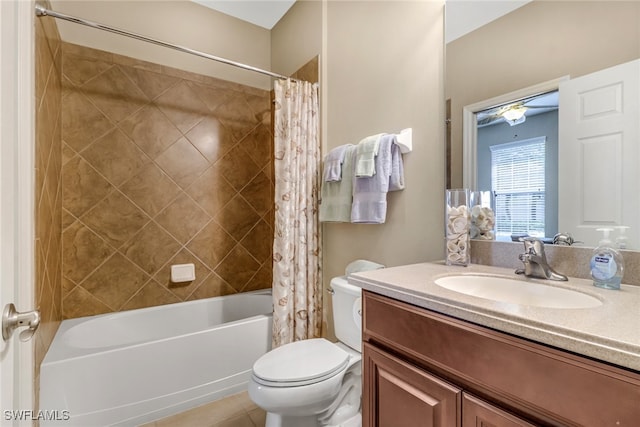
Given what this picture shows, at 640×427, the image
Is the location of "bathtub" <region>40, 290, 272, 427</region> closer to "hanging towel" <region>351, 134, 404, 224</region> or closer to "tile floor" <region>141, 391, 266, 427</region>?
"tile floor" <region>141, 391, 266, 427</region>

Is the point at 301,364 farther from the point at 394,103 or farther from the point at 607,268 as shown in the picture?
the point at 394,103

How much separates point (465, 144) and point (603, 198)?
52 centimetres

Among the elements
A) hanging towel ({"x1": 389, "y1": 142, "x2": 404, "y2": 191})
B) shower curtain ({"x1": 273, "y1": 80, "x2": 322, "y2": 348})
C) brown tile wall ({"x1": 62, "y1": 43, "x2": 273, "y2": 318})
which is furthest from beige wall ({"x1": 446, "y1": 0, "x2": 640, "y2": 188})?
brown tile wall ({"x1": 62, "y1": 43, "x2": 273, "y2": 318})

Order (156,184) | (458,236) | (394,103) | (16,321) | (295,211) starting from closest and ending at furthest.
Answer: (16,321) → (458,236) → (394,103) → (295,211) → (156,184)

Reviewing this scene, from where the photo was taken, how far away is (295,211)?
196cm

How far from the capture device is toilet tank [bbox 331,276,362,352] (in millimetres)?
1406

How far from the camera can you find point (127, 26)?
2080 millimetres

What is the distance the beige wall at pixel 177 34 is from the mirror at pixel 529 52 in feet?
6.10

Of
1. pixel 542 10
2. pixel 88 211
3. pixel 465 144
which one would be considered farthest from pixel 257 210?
pixel 542 10

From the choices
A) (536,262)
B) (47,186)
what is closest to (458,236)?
(536,262)

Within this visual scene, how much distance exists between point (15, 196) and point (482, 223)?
1.50 m

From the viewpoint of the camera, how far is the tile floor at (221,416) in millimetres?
1574

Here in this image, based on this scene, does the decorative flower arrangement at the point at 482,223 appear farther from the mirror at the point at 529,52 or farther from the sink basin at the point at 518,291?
the sink basin at the point at 518,291

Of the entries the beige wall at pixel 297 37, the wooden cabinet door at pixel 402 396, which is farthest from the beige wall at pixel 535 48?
the beige wall at pixel 297 37
